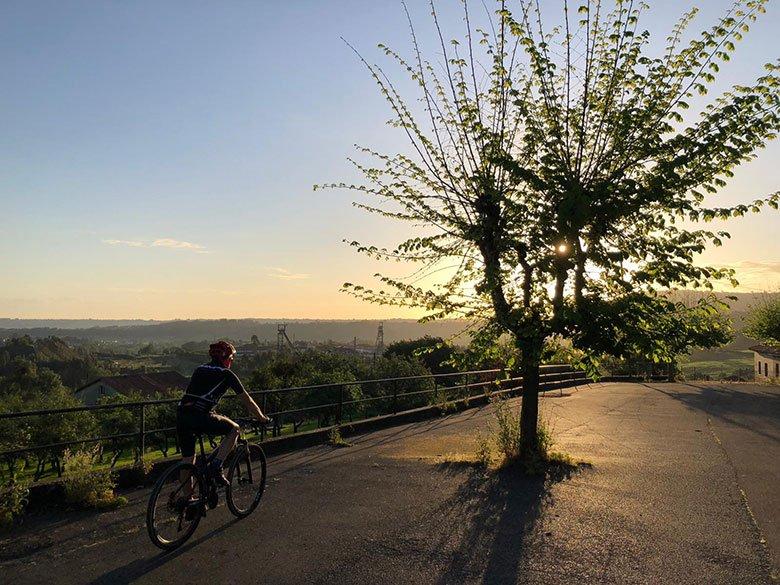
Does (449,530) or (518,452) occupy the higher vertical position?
(518,452)

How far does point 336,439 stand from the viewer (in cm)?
1130

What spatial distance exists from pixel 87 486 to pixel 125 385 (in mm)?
92740

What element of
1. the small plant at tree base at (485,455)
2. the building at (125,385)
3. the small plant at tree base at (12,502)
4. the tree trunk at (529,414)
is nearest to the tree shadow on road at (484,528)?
the small plant at tree base at (485,455)

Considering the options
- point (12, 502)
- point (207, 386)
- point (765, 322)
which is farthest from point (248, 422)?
point (765, 322)

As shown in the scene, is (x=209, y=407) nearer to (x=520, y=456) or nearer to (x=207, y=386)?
(x=207, y=386)

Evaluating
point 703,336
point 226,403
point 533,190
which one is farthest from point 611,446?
point 226,403

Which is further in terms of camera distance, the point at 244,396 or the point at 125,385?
the point at 125,385

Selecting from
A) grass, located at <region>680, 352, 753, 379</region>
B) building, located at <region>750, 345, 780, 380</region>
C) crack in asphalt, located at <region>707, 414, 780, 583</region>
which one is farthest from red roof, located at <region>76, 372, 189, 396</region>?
crack in asphalt, located at <region>707, 414, 780, 583</region>

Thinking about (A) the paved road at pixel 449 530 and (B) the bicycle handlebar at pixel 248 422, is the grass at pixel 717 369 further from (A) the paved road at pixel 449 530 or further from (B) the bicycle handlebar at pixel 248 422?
(B) the bicycle handlebar at pixel 248 422

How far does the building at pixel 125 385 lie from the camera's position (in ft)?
296

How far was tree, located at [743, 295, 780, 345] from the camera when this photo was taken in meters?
40.4

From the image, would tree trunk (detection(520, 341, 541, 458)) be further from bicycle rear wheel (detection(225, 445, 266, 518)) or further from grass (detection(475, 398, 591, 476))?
bicycle rear wheel (detection(225, 445, 266, 518))

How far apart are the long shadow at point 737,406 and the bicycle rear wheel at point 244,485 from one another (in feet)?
38.3

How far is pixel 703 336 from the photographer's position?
28.1 ft
